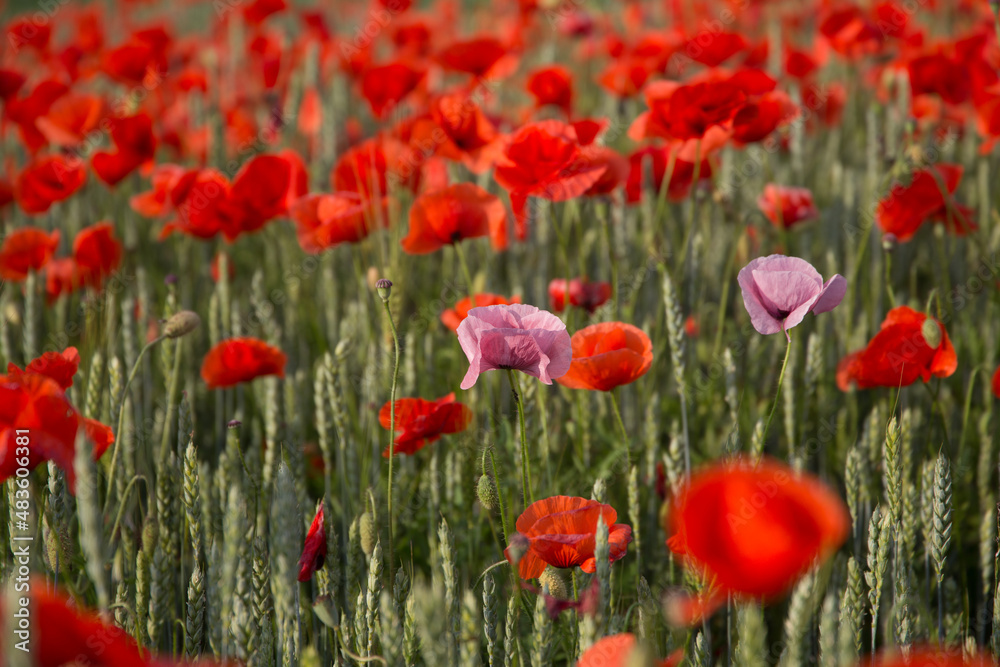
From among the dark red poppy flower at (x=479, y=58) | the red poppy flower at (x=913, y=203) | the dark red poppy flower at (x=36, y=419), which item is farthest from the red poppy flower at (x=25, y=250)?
the red poppy flower at (x=913, y=203)

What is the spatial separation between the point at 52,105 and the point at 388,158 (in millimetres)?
1138

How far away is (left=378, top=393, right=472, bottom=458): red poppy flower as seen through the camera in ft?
4.27

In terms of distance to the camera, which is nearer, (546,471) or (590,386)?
(590,386)

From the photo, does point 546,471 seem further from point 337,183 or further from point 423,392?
point 337,183

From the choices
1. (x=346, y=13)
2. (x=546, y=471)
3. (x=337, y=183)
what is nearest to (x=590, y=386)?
(x=546, y=471)

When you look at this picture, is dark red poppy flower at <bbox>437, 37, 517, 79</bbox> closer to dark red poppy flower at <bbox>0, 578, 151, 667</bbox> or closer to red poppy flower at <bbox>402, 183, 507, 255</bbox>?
red poppy flower at <bbox>402, 183, 507, 255</bbox>

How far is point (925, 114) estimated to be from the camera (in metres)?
2.61

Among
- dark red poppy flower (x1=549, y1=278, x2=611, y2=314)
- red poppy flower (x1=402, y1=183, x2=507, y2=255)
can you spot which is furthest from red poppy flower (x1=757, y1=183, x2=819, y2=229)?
red poppy flower (x1=402, y1=183, x2=507, y2=255)

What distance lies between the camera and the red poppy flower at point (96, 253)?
6.57 ft

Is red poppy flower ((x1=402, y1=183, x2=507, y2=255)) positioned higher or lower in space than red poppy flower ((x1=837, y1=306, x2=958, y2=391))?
higher

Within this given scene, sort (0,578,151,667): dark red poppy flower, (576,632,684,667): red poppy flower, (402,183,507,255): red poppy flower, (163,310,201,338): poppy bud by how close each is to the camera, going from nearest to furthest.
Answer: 1. (0,578,151,667): dark red poppy flower
2. (576,632,684,667): red poppy flower
3. (163,310,201,338): poppy bud
4. (402,183,507,255): red poppy flower

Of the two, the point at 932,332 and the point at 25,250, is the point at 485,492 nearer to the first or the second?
the point at 932,332

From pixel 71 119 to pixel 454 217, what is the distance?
5.15 ft

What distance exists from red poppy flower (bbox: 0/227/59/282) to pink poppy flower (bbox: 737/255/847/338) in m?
1.61
